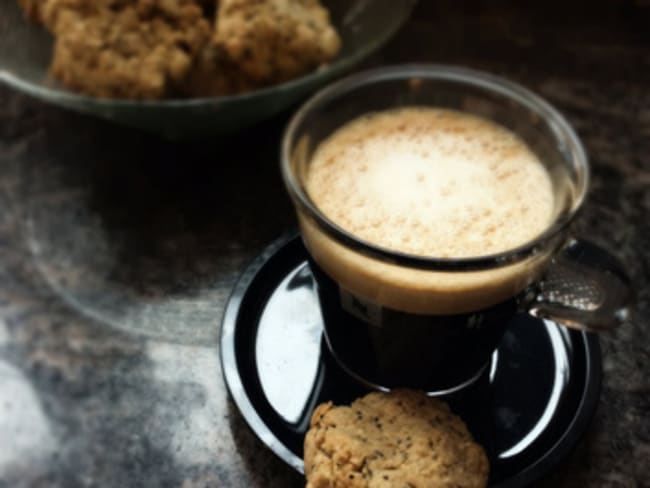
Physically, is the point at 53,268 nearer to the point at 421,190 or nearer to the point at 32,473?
the point at 32,473

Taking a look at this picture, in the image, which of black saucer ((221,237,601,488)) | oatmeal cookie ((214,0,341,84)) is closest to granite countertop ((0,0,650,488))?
black saucer ((221,237,601,488))

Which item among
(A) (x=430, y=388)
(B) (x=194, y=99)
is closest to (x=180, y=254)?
(B) (x=194, y=99)

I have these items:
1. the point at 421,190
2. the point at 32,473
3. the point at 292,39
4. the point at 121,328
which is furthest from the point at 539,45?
the point at 32,473

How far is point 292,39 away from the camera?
34.4 inches

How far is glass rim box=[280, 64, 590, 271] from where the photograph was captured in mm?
545

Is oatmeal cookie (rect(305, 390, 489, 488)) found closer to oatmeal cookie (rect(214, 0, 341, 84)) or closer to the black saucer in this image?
the black saucer

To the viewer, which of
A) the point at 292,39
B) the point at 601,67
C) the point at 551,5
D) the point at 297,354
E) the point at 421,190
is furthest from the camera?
the point at 551,5

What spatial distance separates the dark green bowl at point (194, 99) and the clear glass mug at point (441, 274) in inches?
5.5

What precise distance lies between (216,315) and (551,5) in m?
0.87

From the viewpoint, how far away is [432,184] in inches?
25.8

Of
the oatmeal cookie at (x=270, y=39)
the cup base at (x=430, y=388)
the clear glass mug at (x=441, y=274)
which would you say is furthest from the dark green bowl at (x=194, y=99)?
the cup base at (x=430, y=388)

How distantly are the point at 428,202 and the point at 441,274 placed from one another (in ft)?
0.31

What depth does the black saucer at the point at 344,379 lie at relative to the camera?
65cm

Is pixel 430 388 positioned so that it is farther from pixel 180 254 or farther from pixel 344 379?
pixel 180 254
